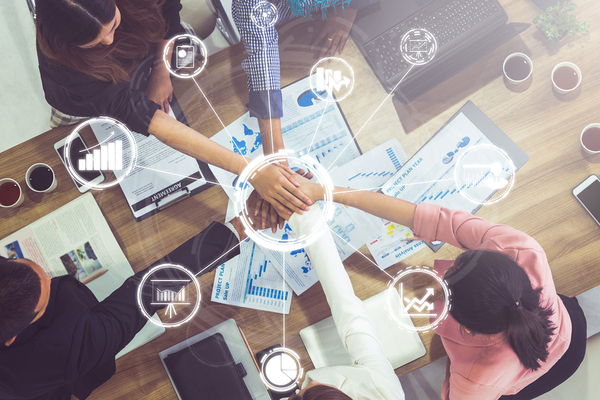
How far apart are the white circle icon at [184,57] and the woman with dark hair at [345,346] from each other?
2.24 ft

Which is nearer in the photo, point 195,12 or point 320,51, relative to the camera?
point 320,51

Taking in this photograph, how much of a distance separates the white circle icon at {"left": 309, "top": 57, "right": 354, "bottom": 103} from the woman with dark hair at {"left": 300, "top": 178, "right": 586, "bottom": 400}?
334mm

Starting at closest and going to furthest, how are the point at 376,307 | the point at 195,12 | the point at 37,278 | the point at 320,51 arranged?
the point at 37,278 → the point at 376,307 → the point at 320,51 → the point at 195,12

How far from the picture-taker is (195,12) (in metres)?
1.42

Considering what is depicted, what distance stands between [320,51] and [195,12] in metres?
0.59

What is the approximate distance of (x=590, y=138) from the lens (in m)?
1.19

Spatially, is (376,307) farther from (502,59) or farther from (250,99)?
(502,59)

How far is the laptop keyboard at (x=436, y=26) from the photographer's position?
1203mm

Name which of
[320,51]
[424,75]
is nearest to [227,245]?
[320,51]

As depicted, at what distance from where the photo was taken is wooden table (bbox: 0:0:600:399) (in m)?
1.18

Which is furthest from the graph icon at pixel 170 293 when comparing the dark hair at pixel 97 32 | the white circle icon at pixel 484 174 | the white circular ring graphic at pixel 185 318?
the white circle icon at pixel 484 174

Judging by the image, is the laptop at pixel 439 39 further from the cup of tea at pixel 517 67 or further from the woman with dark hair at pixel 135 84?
the woman with dark hair at pixel 135 84

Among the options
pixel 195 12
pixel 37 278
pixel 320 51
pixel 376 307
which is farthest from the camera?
pixel 195 12
